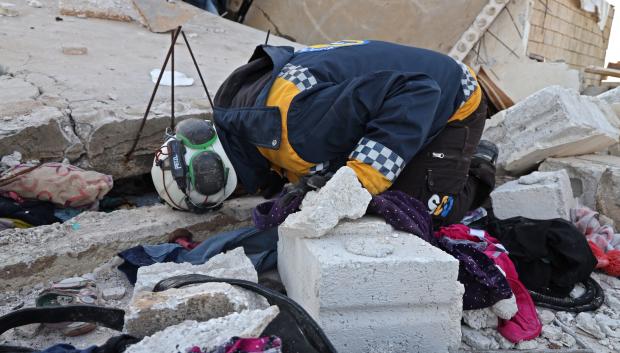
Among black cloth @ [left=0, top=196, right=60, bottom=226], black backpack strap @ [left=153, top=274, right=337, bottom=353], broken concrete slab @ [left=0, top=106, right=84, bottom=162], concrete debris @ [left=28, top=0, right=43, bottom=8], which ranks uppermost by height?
black backpack strap @ [left=153, top=274, right=337, bottom=353]

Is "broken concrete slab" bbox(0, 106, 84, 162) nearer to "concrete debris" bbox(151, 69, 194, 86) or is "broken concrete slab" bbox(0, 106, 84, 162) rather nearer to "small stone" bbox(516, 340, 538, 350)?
"concrete debris" bbox(151, 69, 194, 86)

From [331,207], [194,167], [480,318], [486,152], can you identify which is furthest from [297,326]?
[486,152]

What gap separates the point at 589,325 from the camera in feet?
7.74

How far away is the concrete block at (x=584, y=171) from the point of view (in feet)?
12.1

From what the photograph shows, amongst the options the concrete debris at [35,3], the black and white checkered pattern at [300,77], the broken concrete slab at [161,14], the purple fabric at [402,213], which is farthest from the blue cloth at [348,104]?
the concrete debris at [35,3]

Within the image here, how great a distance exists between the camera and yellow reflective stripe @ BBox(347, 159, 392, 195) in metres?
2.36

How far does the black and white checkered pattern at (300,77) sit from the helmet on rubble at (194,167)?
534mm

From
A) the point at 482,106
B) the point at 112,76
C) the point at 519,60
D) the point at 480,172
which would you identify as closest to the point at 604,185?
the point at 480,172

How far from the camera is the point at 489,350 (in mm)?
2127

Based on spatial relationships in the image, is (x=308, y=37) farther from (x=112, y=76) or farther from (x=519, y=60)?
(x=112, y=76)

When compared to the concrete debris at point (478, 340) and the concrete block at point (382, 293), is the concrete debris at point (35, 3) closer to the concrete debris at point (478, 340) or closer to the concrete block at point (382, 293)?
the concrete block at point (382, 293)

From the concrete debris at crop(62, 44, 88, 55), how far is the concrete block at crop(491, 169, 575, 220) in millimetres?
3758

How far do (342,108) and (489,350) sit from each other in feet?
3.74

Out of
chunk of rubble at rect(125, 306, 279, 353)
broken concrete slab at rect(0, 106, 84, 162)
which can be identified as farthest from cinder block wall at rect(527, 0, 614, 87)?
chunk of rubble at rect(125, 306, 279, 353)
